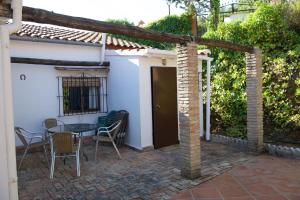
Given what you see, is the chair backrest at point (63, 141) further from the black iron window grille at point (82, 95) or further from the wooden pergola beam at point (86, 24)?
the black iron window grille at point (82, 95)

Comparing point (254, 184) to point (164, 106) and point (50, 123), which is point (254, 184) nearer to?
point (164, 106)

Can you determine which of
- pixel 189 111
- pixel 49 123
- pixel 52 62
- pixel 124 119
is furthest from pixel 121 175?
pixel 52 62

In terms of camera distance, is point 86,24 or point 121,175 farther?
point 121,175

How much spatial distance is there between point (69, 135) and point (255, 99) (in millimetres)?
4727

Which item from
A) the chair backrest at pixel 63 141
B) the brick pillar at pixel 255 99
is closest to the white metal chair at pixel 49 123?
the chair backrest at pixel 63 141

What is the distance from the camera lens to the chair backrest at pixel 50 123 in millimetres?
8109

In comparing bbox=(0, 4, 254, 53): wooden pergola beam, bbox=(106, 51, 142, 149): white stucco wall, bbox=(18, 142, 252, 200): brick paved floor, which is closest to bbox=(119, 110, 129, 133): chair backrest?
bbox=(106, 51, 142, 149): white stucco wall

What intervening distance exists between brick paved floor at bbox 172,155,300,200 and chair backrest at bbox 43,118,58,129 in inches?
184

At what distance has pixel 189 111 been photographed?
562 centimetres

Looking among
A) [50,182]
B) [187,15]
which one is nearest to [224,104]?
[50,182]

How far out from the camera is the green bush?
8.55 m

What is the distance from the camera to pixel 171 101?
850cm

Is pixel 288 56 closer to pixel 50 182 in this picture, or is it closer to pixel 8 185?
pixel 50 182

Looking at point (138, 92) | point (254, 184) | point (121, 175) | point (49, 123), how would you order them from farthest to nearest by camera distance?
Answer: point (49, 123) → point (138, 92) → point (121, 175) → point (254, 184)
